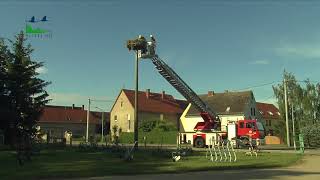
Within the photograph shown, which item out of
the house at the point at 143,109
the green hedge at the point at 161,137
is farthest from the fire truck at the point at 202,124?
the house at the point at 143,109

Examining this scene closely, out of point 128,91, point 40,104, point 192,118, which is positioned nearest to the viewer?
point 40,104

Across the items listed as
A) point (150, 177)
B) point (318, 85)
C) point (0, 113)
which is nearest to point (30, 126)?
point (0, 113)

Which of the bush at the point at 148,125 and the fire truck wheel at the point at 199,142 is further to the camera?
the bush at the point at 148,125

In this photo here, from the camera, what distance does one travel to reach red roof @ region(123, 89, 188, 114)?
9375cm

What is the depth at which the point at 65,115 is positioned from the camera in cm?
10381

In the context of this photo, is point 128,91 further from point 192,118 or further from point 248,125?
point 248,125

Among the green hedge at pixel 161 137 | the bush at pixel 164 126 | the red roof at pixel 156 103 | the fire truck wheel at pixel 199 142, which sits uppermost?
the red roof at pixel 156 103

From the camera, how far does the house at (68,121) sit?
326 ft

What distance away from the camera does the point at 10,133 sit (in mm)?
44031

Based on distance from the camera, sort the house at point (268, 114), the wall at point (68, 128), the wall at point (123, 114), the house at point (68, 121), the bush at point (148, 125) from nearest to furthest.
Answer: the bush at point (148, 125) < the wall at point (123, 114) < the wall at point (68, 128) < the house at point (68, 121) < the house at point (268, 114)

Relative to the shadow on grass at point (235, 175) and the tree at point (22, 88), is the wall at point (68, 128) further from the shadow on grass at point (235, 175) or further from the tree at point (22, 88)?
the shadow on grass at point (235, 175)

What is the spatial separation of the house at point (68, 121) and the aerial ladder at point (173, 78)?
178ft

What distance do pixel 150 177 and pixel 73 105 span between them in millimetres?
102054

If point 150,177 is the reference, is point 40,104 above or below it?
above
